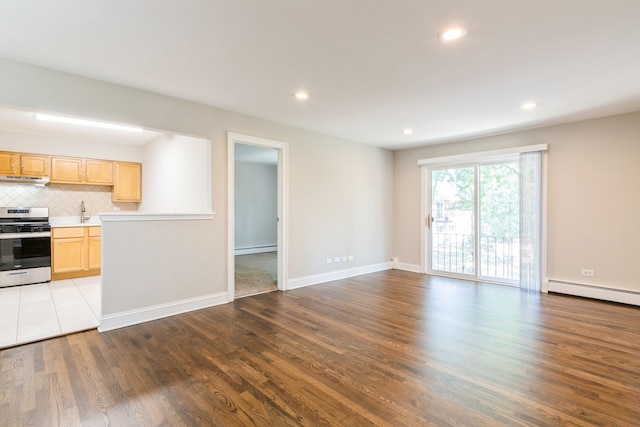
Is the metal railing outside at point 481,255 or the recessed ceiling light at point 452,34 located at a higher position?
the recessed ceiling light at point 452,34

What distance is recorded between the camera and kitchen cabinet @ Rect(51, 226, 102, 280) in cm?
515

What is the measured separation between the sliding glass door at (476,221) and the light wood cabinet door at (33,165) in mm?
7057

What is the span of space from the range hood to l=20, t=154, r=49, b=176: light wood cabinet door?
0.10 meters

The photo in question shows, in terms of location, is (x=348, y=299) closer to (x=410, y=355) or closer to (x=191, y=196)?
(x=410, y=355)

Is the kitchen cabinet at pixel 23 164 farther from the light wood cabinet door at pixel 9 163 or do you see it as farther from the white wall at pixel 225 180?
the white wall at pixel 225 180

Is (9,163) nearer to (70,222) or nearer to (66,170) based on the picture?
(66,170)

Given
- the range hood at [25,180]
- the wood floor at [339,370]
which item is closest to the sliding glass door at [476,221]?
the wood floor at [339,370]

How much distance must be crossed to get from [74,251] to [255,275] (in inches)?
124

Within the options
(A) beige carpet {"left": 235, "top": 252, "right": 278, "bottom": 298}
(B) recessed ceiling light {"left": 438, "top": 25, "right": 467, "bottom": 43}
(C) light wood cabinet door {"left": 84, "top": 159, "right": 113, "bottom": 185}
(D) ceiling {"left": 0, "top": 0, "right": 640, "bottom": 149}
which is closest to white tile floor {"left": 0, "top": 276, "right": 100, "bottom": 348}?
(A) beige carpet {"left": 235, "top": 252, "right": 278, "bottom": 298}

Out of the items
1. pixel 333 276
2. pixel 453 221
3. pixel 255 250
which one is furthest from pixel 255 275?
pixel 453 221

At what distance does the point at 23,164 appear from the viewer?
5137 millimetres

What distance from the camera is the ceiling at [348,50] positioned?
1968mm

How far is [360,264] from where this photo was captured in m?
5.96

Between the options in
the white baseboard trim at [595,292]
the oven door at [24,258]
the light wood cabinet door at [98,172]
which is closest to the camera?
the white baseboard trim at [595,292]
